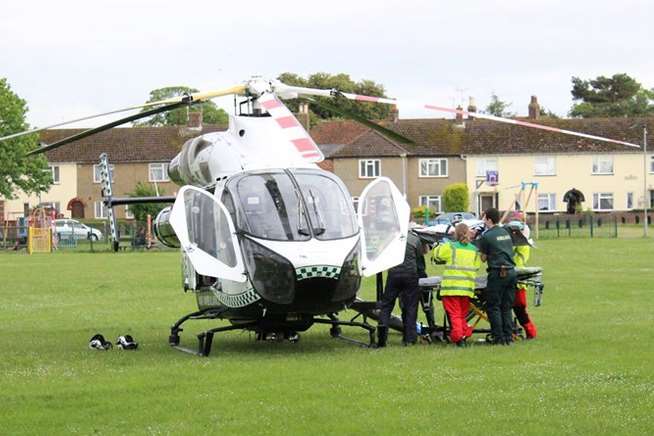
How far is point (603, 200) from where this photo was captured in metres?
90.9

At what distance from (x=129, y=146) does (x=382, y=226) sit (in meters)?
77.9

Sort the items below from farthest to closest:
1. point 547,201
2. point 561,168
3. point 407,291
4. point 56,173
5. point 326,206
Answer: point 56,173, point 547,201, point 561,168, point 407,291, point 326,206

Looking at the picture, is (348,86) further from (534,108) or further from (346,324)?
(346,324)

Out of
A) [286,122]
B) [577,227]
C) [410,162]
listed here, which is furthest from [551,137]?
[286,122]

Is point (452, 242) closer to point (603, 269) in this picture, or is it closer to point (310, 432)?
point (310, 432)

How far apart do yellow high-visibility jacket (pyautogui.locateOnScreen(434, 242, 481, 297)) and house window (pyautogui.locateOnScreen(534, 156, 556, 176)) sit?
73983 mm

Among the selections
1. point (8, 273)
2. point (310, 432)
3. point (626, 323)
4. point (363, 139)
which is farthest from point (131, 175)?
point (310, 432)

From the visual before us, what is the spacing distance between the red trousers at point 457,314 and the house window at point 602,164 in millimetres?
74878

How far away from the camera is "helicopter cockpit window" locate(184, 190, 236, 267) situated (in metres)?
16.7

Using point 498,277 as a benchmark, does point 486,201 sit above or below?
above

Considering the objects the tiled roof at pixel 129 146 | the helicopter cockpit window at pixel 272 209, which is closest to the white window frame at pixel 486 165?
the tiled roof at pixel 129 146

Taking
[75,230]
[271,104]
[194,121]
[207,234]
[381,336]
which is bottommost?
[381,336]

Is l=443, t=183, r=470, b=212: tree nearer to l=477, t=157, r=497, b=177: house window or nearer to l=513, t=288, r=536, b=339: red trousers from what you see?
l=477, t=157, r=497, b=177: house window

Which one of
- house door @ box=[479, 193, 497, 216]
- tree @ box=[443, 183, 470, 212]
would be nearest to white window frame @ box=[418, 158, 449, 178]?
house door @ box=[479, 193, 497, 216]
